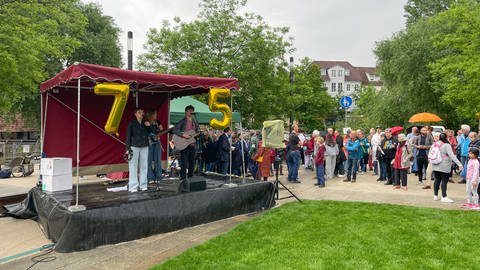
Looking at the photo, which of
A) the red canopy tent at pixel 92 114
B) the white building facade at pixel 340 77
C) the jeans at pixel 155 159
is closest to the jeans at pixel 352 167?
the red canopy tent at pixel 92 114

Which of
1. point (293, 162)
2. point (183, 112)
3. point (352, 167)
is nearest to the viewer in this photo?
point (293, 162)

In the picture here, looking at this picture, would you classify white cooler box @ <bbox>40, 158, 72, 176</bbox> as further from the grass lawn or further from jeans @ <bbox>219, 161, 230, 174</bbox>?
jeans @ <bbox>219, 161, 230, 174</bbox>

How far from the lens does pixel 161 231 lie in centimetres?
678

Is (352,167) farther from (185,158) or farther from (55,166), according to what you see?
(55,166)

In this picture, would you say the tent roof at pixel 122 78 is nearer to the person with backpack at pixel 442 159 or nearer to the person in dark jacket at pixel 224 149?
the person in dark jacket at pixel 224 149

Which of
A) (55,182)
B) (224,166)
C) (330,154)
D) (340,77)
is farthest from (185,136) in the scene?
(340,77)

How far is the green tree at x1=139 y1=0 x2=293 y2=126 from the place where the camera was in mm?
18297

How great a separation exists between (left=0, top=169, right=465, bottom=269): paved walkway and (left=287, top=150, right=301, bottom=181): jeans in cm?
172

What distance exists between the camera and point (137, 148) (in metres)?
7.79

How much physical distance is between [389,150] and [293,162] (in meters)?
2.95

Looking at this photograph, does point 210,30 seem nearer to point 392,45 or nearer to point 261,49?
point 261,49

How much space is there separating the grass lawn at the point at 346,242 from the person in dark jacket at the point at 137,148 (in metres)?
2.39

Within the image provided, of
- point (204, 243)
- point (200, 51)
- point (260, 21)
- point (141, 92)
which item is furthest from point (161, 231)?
point (260, 21)

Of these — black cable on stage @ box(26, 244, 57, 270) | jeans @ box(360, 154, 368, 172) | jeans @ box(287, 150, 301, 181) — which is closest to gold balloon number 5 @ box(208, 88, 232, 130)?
black cable on stage @ box(26, 244, 57, 270)
